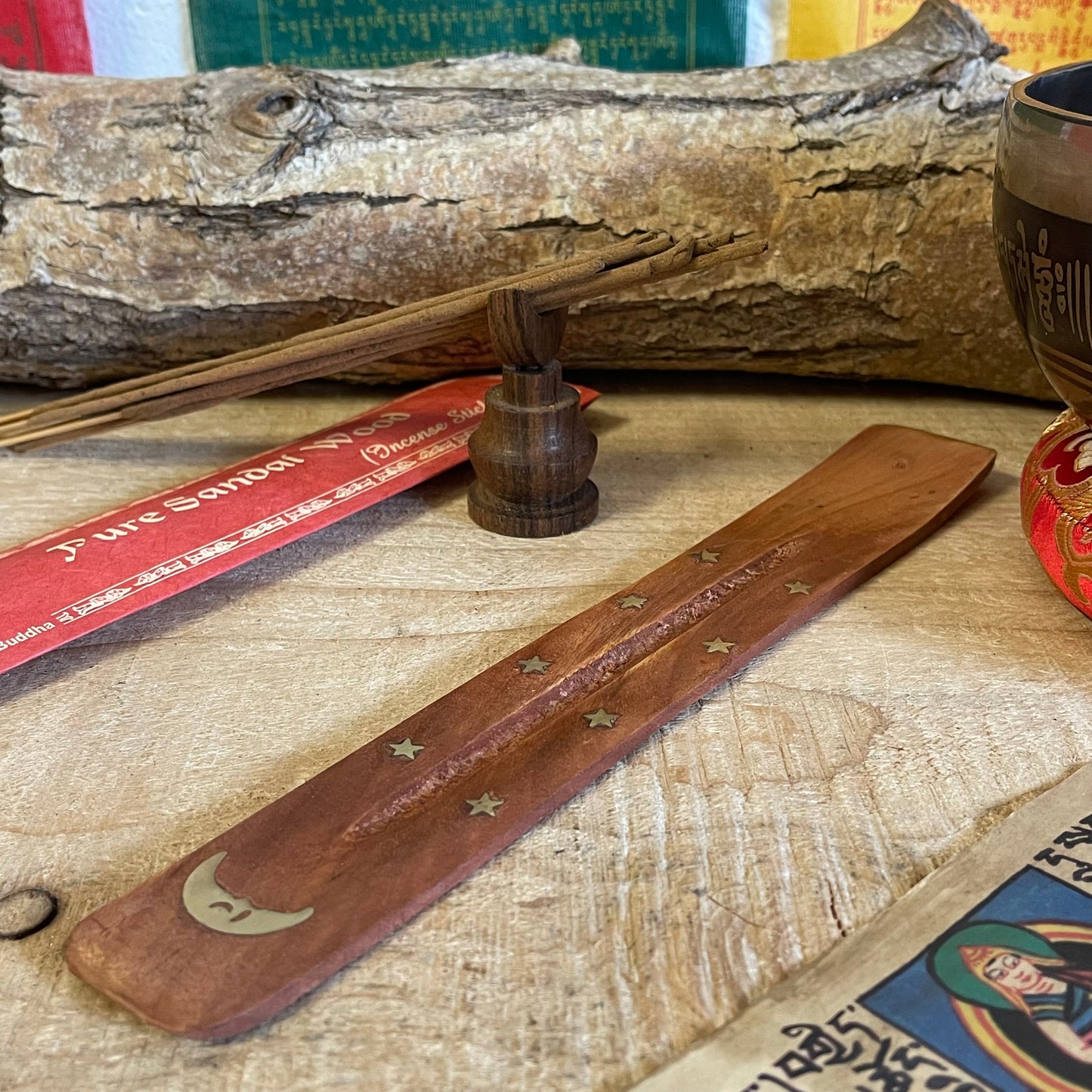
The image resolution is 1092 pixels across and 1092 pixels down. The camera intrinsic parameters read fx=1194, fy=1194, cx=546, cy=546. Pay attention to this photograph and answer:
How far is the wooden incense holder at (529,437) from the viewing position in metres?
0.82

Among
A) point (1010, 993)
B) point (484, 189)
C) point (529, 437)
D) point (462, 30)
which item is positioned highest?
point (462, 30)

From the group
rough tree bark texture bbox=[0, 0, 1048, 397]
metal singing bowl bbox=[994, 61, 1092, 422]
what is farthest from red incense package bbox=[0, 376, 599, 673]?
metal singing bowl bbox=[994, 61, 1092, 422]

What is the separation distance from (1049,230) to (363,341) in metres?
0.46

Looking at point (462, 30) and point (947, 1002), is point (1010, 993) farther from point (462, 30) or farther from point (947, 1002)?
point (462, 30)

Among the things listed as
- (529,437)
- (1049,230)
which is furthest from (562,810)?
(1049,230)

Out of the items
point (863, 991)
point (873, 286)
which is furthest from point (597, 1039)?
point (873, 286)

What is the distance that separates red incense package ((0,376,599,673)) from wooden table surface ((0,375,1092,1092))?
3 centimetres

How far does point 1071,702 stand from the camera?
691 mm

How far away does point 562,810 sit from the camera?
2.02ft

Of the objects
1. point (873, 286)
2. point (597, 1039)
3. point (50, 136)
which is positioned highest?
point (50, 136)

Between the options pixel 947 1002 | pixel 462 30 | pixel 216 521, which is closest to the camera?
pixel 947 1002

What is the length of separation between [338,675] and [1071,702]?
0.43 metres

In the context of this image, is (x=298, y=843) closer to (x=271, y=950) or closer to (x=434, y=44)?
(x=271, y=950)

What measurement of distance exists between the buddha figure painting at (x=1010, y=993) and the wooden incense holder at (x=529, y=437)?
429 mm
